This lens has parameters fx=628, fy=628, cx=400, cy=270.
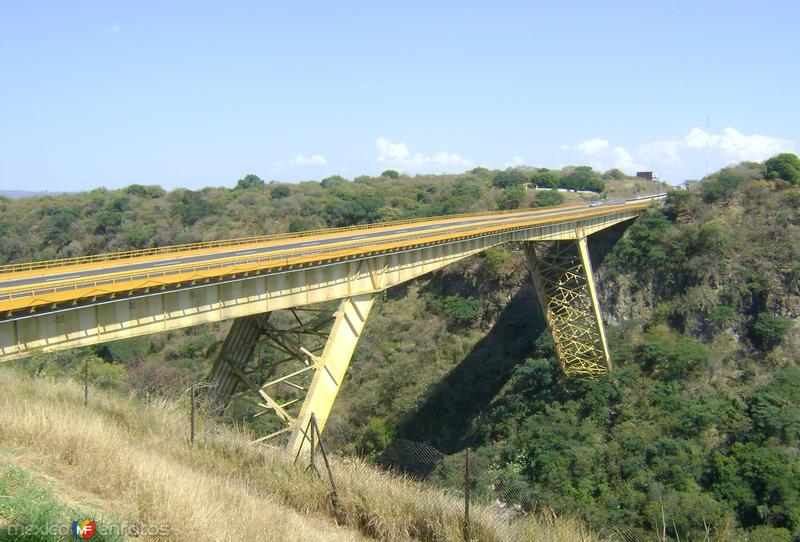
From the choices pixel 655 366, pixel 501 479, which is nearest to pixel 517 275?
pixel 655 366

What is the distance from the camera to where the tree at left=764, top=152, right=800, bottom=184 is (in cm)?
4966

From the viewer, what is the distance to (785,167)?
50125 millimetres

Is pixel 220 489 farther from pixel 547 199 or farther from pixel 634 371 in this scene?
pixel 547 199

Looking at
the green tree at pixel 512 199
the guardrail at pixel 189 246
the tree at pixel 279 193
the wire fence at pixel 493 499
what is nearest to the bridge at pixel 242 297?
the guardrail at pixel 189 246

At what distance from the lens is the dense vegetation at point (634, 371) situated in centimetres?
2933

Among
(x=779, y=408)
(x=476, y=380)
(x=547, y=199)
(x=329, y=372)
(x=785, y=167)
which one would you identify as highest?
(x=785, y=167)

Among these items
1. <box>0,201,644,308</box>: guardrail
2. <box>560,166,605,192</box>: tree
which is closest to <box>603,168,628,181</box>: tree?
<box>560,166,605,192</box>: tree

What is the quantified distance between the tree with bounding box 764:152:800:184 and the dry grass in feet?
158

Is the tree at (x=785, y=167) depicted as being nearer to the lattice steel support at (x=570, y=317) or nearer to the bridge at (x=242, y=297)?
the lattice steel support at (x=570, y=317)

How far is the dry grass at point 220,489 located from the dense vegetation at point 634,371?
1180 centimetres

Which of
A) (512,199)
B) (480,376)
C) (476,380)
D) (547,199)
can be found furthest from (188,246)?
(547,199)

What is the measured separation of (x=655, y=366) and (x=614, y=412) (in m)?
4.70

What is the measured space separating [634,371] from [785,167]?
24807mm

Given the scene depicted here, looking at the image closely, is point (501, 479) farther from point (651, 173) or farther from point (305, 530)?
point (651, 173)
